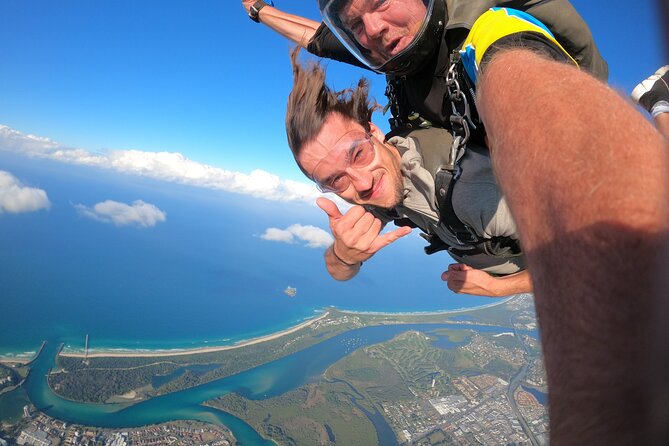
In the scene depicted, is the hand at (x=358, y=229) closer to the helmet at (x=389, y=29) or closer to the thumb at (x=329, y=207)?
the thumb at (x=329, y=207)

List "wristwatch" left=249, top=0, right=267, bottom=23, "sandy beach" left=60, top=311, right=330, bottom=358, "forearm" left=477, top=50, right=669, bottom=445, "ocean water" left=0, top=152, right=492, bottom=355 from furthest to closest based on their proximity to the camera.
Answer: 1. "ocean water" left=0, top=152, right=492, bottom=355
2. "sandy beach" left=60, top=311, right=330, bottom=358
3. "wristwatch" left=249, top=0, right=267, bottom=23
4. "forearm" left=477, top=50, right=669, bottom=445

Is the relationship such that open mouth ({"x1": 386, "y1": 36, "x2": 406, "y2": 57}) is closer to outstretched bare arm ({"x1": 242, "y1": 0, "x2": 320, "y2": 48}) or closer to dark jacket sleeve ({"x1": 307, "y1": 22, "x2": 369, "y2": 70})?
dark jacket sleeve ({"x1": 307, "y1": 22, "x2": 369, "y2": 70})

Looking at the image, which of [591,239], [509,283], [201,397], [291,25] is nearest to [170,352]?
[201,397]

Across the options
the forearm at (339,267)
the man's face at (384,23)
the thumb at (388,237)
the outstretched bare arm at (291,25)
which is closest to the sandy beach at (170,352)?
the forearm at (339,267)

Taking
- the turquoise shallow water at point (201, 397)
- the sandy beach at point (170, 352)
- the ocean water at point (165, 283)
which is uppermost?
the ocean water at point (165, 283)

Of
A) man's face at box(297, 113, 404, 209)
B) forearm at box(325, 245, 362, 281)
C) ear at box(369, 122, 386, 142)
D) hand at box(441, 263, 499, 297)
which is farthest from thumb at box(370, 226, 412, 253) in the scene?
hand at box(441, 263, 499, 297)

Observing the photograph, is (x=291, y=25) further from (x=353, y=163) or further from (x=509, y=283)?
(x=509, y=283)

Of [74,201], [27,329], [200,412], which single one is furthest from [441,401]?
[74,201]
